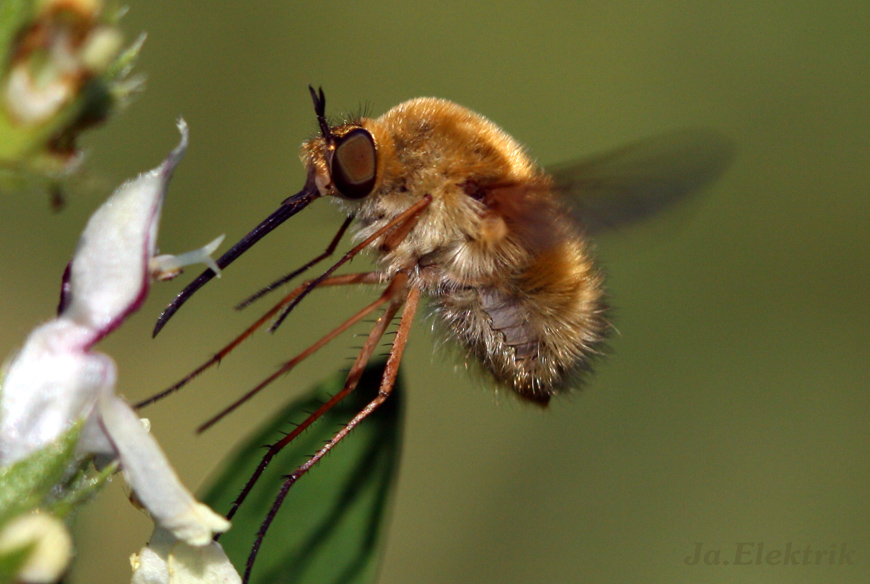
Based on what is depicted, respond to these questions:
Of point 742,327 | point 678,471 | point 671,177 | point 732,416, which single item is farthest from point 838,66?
point 671,177

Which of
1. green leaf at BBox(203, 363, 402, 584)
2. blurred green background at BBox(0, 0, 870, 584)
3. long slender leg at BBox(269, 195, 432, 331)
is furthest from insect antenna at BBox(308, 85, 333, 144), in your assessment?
blurred green background at BBox(0, 0, 870, 584)

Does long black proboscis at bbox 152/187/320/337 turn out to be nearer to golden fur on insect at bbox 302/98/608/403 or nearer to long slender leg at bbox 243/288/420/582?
golden fur on insect at bbox 302/98/608/403

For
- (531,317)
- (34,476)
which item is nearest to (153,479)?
(34,476)

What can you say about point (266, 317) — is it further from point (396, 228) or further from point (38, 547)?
point (38, 547)

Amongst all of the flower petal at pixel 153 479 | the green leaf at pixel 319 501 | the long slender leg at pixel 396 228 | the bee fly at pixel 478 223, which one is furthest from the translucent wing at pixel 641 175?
the flower petal at pixel 153 479

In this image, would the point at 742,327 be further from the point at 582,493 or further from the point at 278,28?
the point at 278,28
